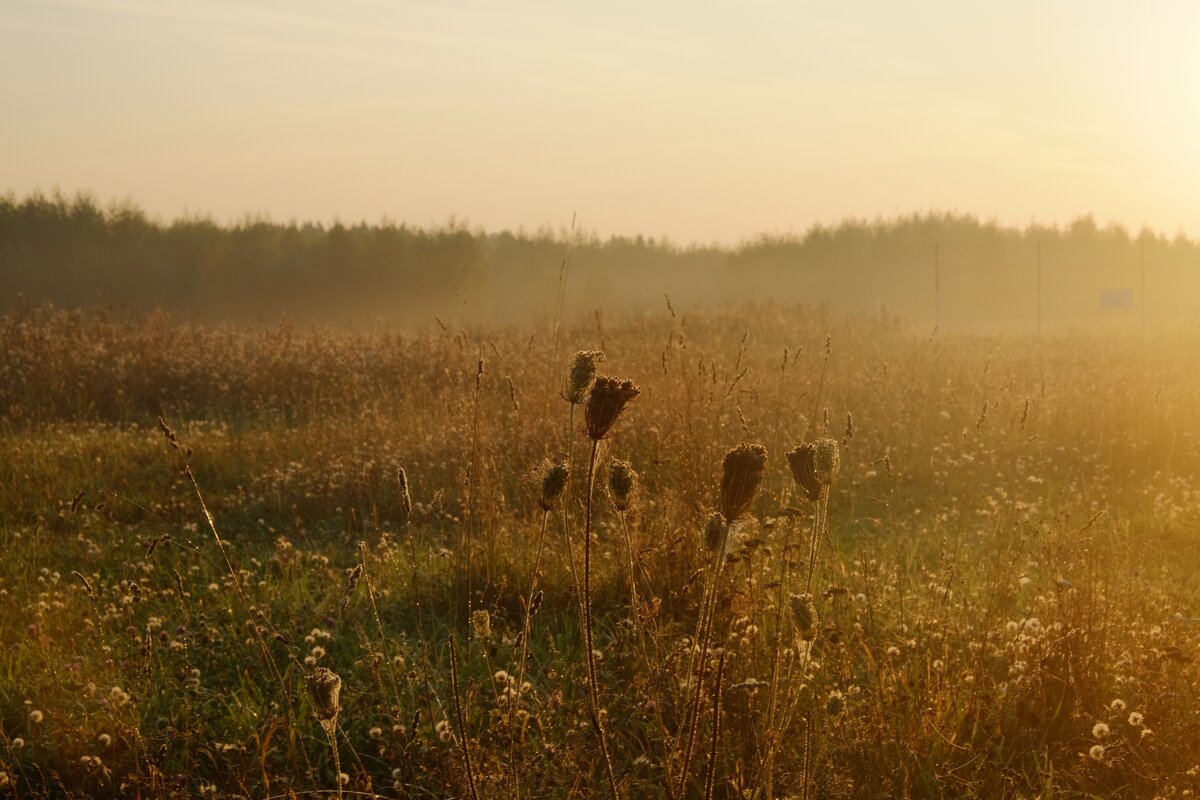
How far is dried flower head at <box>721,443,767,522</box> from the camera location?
4.96ft

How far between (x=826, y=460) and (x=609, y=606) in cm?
263

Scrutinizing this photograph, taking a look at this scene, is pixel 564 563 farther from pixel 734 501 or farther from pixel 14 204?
pixel 14 204

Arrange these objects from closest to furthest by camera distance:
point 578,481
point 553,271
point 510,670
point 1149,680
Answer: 1. point 1149,680
2. point 510,670
3. point 578,481
4. point 553,271

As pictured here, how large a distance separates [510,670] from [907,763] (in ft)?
4.37

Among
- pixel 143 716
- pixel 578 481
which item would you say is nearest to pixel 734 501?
pixel 143 716

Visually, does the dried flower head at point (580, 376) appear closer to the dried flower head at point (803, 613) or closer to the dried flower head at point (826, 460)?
the dried flower head at point (826, 460)

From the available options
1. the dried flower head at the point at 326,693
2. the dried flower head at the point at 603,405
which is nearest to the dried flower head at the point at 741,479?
the dried flower head at the point at 603,405

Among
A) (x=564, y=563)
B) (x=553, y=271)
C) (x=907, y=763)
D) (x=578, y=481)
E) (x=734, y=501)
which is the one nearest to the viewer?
(x=734, y=501)

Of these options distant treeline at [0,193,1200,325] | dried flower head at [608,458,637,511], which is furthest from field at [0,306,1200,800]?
distant treeline at [0,193,1200,325]

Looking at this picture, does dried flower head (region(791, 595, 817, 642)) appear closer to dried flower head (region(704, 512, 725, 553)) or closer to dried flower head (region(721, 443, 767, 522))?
dried flower head (region(704, 512, 725, 553))

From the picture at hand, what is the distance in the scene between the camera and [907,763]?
2852 mm

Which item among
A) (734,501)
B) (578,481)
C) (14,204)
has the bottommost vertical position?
(578,481)

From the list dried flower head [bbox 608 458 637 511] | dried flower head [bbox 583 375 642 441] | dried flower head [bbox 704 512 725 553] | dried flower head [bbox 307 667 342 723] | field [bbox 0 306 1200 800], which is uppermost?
dried flower head [bbox 583 375 642 441]

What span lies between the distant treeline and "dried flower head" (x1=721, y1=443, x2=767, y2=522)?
21.0m
